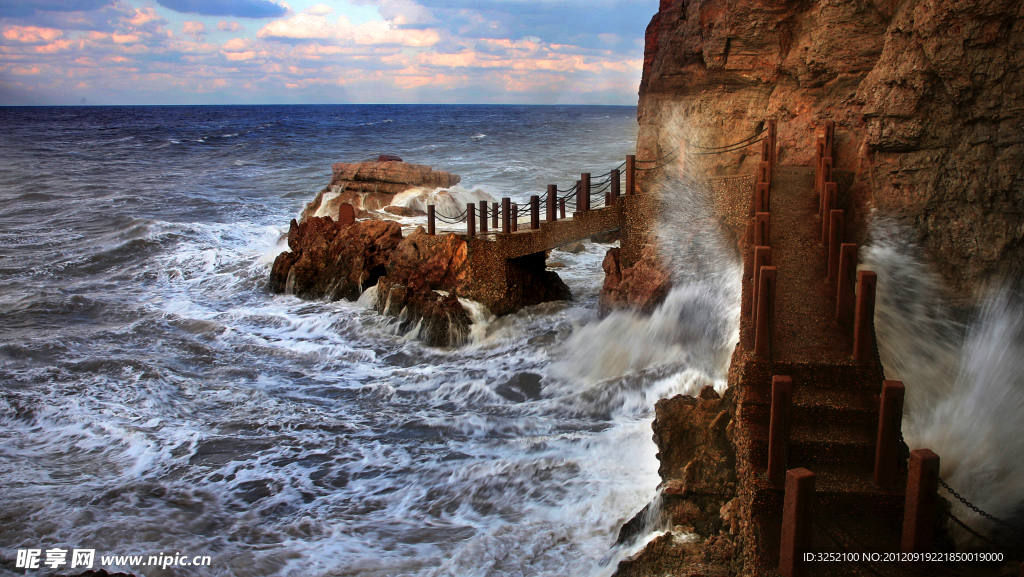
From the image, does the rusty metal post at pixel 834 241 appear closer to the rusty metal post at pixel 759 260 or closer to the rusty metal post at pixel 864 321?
the rusty metal post at pixel 759 260

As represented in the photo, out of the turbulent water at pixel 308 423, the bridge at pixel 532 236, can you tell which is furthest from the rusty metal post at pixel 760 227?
the bridge at pixel 532 236

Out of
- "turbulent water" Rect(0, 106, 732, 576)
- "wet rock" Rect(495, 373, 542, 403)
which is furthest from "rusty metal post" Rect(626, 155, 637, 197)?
"wet rock" Rect(495, 373, 542, 403)

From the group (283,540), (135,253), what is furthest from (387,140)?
(283,540)

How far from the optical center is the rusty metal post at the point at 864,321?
5.09 meters

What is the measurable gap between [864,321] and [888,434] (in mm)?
1160

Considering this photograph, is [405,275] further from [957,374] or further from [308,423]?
[957,374]

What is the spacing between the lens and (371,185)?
880 inches

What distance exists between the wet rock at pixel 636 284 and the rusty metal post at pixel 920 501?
6803 millimetres

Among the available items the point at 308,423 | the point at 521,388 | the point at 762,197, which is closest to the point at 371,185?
the point at 521,388

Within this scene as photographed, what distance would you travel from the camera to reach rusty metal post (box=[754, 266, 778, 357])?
540cm

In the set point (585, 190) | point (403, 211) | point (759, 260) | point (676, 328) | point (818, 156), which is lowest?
point (676, 328)

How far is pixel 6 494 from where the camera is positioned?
7.08 m

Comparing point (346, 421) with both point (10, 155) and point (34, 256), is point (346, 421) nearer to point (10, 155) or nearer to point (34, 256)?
point (34, 256)

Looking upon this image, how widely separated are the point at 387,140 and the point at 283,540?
61421 mm
